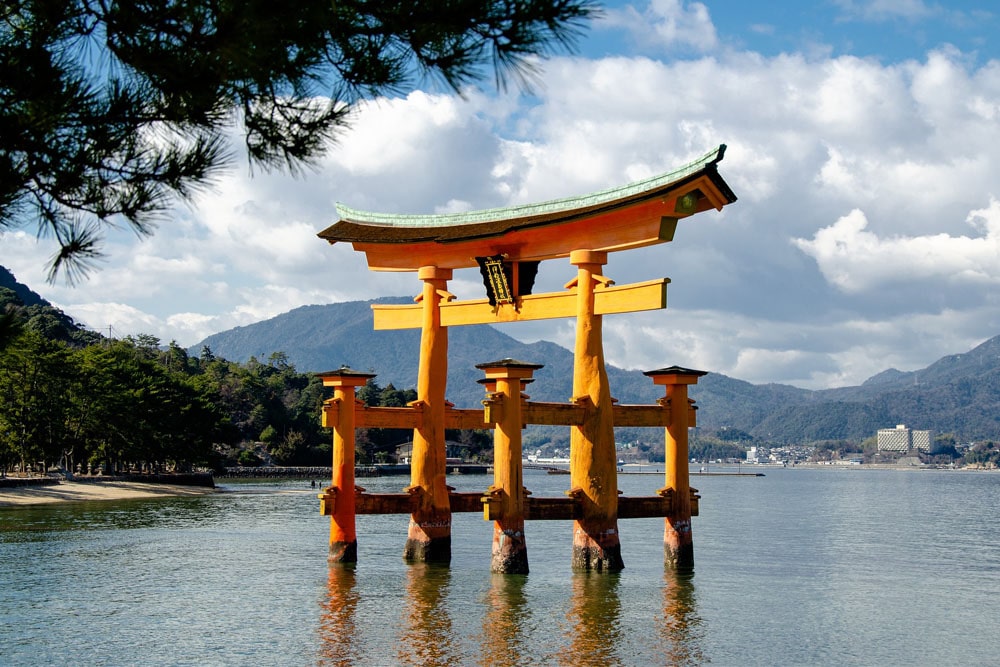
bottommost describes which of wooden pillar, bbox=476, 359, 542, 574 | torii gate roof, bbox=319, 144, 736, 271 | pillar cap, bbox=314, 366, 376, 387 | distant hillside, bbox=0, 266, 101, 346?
wooden pillar, bbox=476, 359, 542, 574

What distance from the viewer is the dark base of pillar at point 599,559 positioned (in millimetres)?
19438

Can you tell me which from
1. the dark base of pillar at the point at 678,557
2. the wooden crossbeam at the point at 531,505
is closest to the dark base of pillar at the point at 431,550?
the wooden crossbeam at the point at 531,505

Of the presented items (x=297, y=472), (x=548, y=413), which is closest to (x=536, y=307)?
(x=548, y=413)

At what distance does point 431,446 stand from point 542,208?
5.20 m

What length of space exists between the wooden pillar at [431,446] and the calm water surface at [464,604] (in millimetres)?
676

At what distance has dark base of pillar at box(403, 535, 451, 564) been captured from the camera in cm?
2153

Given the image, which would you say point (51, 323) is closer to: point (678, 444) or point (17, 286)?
point (17, 286)

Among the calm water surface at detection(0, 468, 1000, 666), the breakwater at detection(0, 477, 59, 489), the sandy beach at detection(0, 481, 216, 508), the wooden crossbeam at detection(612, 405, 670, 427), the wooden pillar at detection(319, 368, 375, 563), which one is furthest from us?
the breakwater at detection(0, 477, 59, 489)

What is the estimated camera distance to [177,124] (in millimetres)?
7207

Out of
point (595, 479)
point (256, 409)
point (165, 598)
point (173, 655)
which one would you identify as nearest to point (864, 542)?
point (595, 479)

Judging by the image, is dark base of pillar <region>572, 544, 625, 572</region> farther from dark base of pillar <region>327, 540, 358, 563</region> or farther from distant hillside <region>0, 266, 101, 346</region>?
distant hillside <region>0, 266, 101, 346</region>

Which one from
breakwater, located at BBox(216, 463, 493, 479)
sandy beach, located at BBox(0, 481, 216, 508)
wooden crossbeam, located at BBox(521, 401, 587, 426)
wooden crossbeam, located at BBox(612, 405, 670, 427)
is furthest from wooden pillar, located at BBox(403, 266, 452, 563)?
breakwater, located at BBox(216, 463, 493, 479)

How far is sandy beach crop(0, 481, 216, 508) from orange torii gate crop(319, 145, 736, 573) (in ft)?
90.4

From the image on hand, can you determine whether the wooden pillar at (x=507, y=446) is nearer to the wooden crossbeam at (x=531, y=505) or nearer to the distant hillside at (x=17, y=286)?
the wooden crossbeam at (x=531, y=505)
